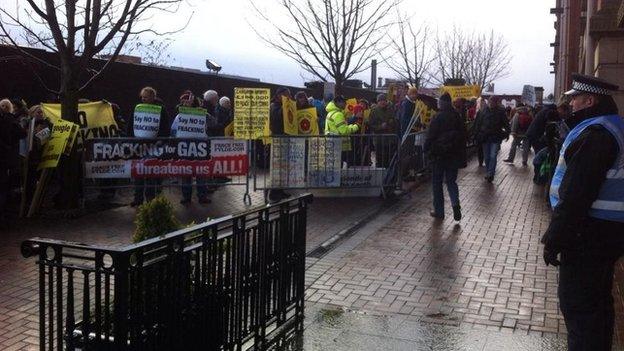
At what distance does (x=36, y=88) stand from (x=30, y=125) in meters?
2.95

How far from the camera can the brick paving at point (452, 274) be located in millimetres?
6016

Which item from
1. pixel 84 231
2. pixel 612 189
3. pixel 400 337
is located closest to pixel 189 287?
pixel 400 337

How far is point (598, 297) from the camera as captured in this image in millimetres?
4043

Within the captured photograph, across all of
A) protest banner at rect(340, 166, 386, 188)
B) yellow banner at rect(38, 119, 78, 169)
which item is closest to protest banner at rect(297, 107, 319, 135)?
protest banner at rect(340, 166, 386, 188)

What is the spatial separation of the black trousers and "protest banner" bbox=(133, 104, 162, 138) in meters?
8.33

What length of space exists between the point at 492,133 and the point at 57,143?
9.71m

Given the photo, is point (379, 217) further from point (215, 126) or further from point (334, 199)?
point (215, 126)

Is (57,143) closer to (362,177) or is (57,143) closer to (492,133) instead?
(362,177)

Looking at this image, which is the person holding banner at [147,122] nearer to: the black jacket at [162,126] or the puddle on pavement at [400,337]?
the black jacket at [162,126]

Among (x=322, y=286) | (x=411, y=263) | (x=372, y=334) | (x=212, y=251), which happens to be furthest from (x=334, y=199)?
(x=212, y=251)

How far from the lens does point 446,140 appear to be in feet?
33.0

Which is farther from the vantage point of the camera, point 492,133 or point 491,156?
point 492,133

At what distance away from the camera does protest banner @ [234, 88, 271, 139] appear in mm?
12047

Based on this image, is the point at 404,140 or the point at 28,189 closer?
the point at 28,189
